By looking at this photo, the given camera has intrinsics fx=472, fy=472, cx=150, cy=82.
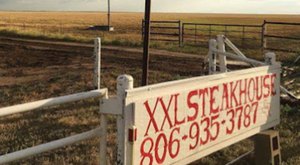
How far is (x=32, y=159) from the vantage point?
18.5ft

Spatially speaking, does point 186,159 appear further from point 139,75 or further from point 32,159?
point 139,75

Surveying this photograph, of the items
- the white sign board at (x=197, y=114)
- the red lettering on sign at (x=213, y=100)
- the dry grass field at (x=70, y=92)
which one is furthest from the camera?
the dry grass field at (x=70, y=92)

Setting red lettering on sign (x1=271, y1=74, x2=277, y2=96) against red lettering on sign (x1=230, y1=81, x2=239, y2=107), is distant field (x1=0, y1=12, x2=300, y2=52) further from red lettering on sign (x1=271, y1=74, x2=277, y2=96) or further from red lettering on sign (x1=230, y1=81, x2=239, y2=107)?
red lettering on sign (x1=230, y1=81, x2=239, y2=107)

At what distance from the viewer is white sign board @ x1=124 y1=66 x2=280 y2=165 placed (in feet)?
11.5

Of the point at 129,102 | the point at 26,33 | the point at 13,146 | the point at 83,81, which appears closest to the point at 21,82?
the point at 83,81

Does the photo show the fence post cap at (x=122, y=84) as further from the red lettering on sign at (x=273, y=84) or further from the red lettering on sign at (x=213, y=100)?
the red lettering on sign at (x=273, y=84)

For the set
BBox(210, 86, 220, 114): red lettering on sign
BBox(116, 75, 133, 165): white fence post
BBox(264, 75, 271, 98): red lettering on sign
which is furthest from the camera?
BBox(264, 75, 271, 98): red lettering on sign

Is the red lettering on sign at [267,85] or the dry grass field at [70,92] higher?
the red lettering on sign at [267,85]

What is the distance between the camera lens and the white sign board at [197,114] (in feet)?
11.5

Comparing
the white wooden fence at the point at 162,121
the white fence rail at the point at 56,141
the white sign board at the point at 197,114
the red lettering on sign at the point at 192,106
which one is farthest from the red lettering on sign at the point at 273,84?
the white fence rail at the point at 56,141

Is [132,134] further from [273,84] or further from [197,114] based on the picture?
[273,84]

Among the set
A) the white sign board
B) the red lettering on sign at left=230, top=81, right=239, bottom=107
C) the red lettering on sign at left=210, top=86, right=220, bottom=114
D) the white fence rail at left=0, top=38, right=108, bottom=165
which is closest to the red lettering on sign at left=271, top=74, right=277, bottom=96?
the white sign board

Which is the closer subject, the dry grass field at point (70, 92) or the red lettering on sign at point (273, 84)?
the red lettering on sign at point (273, 84)

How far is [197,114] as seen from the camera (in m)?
4.10
